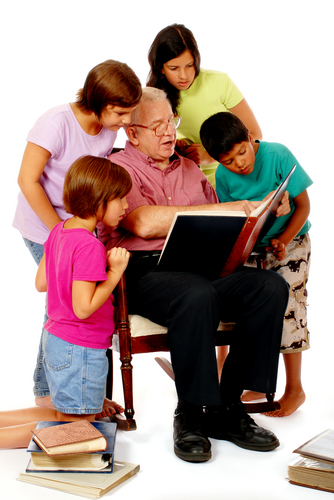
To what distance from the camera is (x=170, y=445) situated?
6.84 ft

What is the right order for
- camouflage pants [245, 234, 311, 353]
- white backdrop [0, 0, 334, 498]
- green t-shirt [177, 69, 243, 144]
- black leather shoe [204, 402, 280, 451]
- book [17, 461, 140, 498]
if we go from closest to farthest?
book [17, 461, 140, 498] < black leather shoe [204, 402, 280, 451] < camouflage pants [245, 234, 311, 353] < green t-shirt [177, 69, 243, 144] < white backdrop [0, 0, 334, 498]

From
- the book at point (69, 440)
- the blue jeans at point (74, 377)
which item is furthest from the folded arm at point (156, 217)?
the book at point (69, 440)

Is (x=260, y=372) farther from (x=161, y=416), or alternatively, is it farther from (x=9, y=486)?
(x=9, y=486)

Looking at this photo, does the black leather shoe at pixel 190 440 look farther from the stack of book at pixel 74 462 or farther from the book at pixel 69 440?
the book at pixel 69 440

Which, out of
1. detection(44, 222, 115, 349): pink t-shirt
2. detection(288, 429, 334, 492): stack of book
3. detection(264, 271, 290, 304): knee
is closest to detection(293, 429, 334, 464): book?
detection(288, 429, 334, 492): stack of book

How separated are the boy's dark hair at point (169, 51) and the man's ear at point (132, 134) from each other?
37 centimetres

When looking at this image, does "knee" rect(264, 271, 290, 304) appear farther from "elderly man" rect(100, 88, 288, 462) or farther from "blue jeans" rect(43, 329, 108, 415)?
"blue jeans" rect(43, 329, 108, 415)

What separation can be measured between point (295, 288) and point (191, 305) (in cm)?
76

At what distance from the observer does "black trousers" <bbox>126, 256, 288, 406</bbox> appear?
1973 millimetres

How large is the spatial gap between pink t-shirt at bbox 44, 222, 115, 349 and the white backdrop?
5.54 ft

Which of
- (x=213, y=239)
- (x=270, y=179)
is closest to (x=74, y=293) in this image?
(x=213, y=239)

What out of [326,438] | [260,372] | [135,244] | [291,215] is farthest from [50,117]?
[326,438]

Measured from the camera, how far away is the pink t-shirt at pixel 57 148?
2307mm

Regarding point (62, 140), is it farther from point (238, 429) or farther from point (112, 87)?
point (238, 429)
